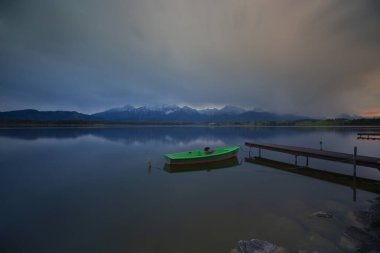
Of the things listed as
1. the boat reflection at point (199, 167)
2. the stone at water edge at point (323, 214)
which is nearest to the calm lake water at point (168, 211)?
the stone at water edge at point (323, 214)

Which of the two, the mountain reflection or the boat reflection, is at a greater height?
the mountain reflection

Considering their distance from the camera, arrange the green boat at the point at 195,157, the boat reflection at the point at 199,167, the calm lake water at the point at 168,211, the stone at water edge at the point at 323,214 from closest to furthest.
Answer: the calm lake water at the point at 168,211 → the stone at water edge at the point at 323,214 → the boat reflection at the point at 199,167 → the green boat at the point at 195,157

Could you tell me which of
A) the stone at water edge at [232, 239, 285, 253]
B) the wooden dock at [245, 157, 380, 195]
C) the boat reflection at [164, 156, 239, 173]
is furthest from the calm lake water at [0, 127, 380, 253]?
the boat reflection at [164, 156, 239, 173]

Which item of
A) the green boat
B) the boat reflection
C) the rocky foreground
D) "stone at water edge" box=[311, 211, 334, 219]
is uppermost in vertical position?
the green boat

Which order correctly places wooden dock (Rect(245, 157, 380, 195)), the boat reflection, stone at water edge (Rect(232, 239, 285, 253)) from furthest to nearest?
the boat reflection → wooden dock (Rect(245, 157, 380, 195)) → stone at water edge (Rect(232, 239, 285, 253))

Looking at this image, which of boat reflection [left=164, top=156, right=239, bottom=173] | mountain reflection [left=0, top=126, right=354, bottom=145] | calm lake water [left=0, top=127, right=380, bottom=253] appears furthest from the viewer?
mountain reflection [left=0, top=126, right=354, bottom=145]

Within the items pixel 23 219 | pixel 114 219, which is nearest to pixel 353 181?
pixel 114 219

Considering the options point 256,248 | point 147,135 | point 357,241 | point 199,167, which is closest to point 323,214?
point 357,241

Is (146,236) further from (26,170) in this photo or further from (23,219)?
(26,170)

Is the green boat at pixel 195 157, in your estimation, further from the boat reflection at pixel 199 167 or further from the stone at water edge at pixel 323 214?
the stone at water edge at pixel 323 214

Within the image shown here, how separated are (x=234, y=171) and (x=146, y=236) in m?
12.7

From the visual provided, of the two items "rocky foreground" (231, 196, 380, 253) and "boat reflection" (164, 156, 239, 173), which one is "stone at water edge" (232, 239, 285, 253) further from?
"boat reflection" (164, 156, 239, 173)

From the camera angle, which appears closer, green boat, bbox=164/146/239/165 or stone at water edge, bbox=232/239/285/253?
stone at water edge, bbox=232/239/285/253

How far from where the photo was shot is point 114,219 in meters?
8.79
